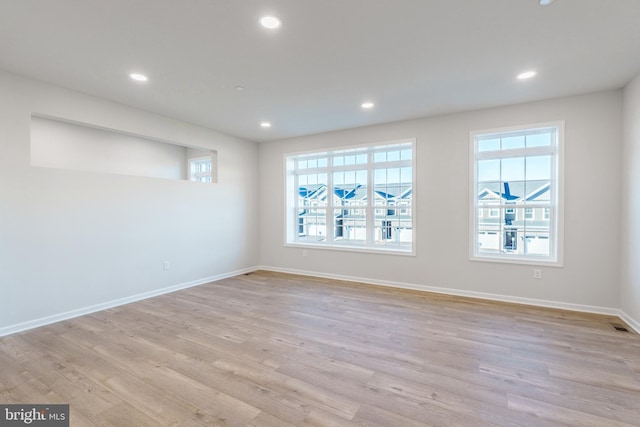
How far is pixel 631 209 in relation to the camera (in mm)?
3230

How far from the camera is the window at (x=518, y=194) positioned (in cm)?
386

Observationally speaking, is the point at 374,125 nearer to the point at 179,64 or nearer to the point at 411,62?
the point at 411,62

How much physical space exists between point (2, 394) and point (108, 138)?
4.76 metres

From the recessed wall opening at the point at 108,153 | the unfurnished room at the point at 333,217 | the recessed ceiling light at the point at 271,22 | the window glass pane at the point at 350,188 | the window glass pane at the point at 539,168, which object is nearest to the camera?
the unfurnished room at the point at 333,217

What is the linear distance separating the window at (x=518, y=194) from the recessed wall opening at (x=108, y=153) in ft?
14.8

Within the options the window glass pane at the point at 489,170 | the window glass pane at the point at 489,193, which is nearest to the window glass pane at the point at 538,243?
the window glass pane at the point at 489,193

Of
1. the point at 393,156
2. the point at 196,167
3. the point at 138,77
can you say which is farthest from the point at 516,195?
the point at 196,167

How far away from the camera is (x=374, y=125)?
16.3ft

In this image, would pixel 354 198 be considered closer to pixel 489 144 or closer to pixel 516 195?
pixel 489 144

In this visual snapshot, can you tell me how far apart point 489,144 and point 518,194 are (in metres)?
0.82

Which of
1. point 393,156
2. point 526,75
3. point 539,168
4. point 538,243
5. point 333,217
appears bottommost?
point 538,243

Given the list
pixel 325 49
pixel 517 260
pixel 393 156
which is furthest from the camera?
pixel 393 156

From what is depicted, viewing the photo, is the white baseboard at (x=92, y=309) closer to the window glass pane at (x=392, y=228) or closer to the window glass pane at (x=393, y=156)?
the window glass pane at (x=392, y=228)

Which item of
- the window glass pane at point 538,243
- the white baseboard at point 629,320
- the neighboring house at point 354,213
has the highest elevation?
the neighboring house at point 354,213
